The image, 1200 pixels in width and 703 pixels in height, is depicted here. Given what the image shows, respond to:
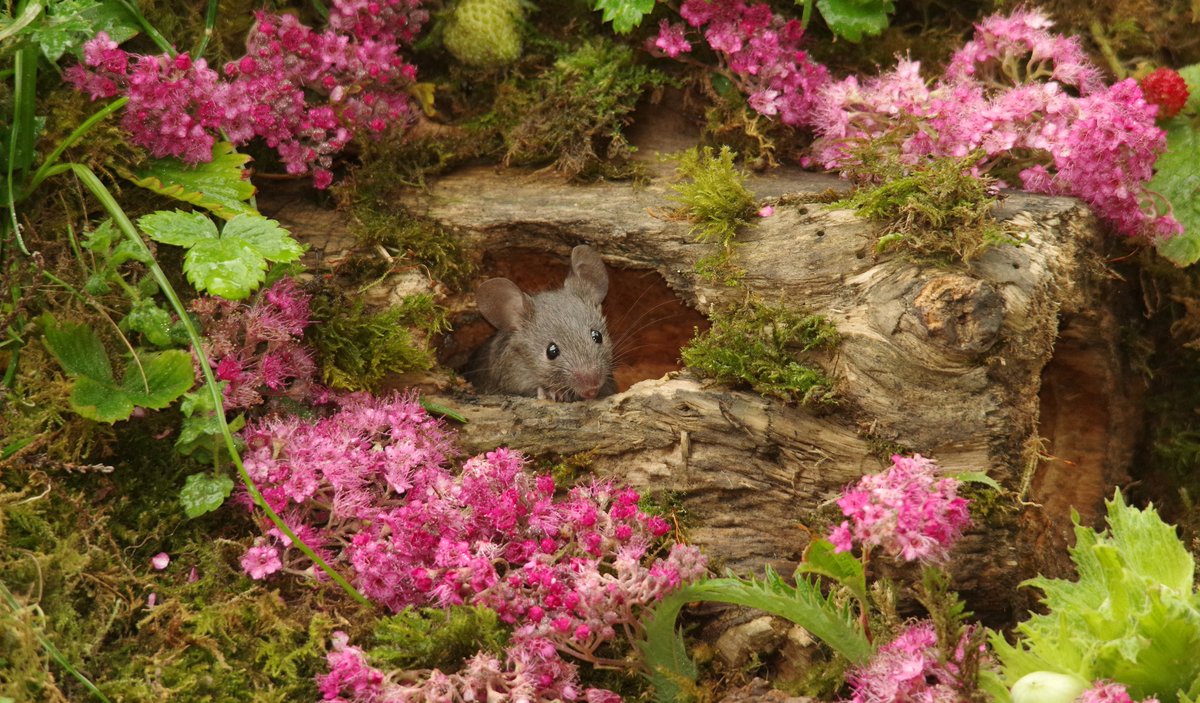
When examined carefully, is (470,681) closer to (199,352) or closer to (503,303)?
(199,352)

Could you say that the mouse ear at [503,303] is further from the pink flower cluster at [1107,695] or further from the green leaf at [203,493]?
the pink flower cluster at [1107,695]

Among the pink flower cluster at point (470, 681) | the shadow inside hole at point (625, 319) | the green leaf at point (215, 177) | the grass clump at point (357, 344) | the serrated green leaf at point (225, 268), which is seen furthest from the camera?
the shadow inside hole at point (625, 319)

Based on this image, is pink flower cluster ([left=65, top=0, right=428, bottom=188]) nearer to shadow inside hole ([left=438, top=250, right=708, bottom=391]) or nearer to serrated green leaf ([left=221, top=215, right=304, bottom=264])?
serrated green leaf ([left=221, top=215, right=304, bottom=264])

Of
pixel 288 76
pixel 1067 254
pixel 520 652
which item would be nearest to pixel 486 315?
pixel 288 76

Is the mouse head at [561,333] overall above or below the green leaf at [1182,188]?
below

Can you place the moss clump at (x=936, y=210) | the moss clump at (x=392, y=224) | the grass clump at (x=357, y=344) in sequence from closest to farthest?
1. the moss clump at (x=936, y=210)
2. the grass clump at (x=357, y=344)
3. the moss clump at (x=392, y=224)

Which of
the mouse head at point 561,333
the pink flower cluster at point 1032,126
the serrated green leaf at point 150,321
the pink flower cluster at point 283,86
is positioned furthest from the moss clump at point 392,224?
the pink flower cluster at point 1032,126

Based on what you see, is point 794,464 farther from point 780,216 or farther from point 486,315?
point 486,315
